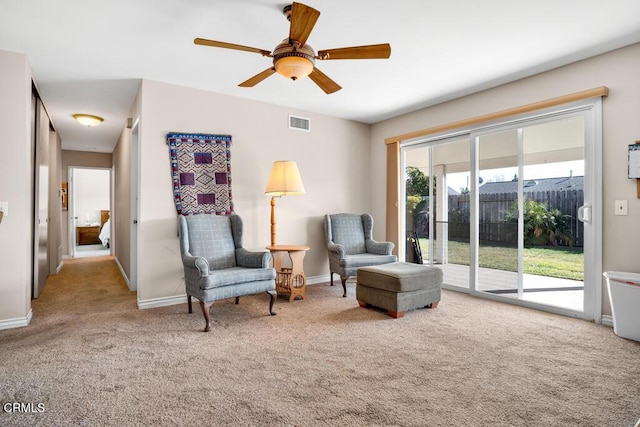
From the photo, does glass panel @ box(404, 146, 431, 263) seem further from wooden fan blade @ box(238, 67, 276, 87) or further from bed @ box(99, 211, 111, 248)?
bed @ box(99, 211, 111, 248)

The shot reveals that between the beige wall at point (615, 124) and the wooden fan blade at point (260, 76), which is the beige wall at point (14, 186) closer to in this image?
the wooden fan blade at point (260, 76)

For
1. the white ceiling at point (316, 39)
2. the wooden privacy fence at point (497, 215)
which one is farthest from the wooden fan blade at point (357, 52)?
the wooden privacy fence at point (497, 215)

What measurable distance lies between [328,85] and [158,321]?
2.58 m

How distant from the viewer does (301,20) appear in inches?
78.9

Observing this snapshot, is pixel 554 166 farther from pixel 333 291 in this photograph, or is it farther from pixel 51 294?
pixel 51 294

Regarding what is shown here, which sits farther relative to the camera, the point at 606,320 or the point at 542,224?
the point at 542,224

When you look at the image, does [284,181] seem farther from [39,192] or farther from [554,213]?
[554,213]

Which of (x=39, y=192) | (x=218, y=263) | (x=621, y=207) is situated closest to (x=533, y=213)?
(x=621, y=207)

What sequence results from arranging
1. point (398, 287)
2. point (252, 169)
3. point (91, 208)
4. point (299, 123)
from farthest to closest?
1. point (91, 208)
2. point (299, 123)
3. point (252, 169)
4. point (398, 287)

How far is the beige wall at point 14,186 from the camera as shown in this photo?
299 cm

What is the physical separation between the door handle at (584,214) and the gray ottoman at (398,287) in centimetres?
140

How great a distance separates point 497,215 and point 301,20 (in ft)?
10.4

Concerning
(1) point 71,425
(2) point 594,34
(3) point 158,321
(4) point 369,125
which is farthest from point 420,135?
(1) point 71,425

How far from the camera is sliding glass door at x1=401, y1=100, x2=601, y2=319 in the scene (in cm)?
326
